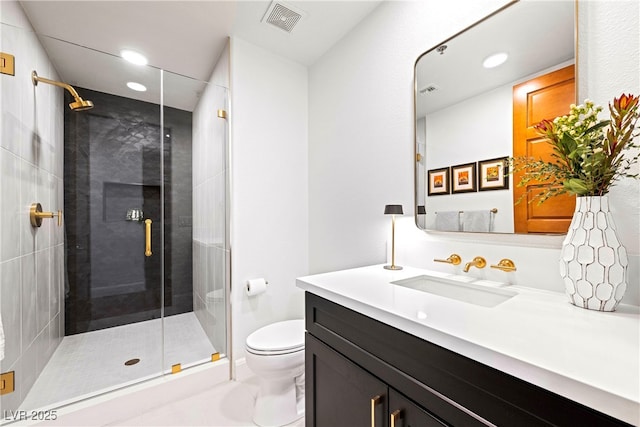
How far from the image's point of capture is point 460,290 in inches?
44.7

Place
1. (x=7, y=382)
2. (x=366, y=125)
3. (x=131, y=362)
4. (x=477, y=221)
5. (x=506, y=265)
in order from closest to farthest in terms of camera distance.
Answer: (x=506, y=265)
(x=477, y=221)
(x=7, y=382)
(x=366, y=125)
(x=131, y=362)

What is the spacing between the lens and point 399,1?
1545mm

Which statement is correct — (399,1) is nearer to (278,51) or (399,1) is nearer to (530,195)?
(278,51)

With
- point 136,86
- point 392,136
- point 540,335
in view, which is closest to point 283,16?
point 392,136

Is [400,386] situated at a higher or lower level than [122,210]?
lower

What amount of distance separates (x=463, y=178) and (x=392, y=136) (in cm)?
51

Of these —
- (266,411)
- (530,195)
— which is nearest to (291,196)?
(266,411)

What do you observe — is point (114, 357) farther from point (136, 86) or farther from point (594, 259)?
point (594, 259)

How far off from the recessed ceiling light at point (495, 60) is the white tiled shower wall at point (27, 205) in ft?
7.93

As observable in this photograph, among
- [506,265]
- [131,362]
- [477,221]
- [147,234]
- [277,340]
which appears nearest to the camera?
[506,265]

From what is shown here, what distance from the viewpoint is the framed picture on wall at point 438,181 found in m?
1.32

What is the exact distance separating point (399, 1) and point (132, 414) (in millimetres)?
2922

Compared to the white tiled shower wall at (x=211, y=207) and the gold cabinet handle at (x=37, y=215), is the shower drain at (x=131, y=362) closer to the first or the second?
the white tiled shower wall at (x=211, y=207)

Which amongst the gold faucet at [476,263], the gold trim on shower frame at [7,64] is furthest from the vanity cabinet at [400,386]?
the gold trim on shower frame at [7,64]
